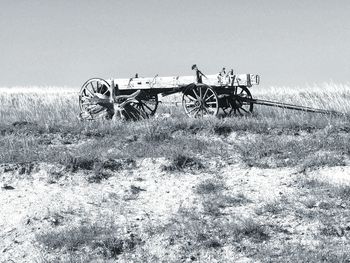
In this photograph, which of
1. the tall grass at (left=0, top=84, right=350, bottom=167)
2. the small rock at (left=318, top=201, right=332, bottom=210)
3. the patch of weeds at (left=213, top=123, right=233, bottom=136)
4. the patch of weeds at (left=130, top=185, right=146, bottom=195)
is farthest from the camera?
the patch of weeds at (left=213, top=123, right=233, bottom=136)

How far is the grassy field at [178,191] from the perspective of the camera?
6.69 metres

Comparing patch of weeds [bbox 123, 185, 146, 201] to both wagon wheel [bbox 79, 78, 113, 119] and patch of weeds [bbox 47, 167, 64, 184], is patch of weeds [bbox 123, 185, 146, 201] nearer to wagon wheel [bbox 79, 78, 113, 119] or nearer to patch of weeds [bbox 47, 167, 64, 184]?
patch of weeds [bbox 47, 167, 64, 184]

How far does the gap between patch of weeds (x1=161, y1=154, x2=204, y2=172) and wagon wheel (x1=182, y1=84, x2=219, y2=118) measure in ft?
11.6

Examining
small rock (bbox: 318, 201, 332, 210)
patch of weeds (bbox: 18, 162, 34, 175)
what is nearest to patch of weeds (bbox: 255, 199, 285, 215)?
small rock (bbox: 318, 201, 332, 210)

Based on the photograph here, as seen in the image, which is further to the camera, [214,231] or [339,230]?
[214,231]

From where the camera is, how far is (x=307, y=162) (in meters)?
9.09

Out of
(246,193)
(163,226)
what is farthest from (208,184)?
(163,226)

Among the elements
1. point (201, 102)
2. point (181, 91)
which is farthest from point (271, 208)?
point (181, 91)

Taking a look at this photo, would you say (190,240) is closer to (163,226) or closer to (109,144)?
(163,226)

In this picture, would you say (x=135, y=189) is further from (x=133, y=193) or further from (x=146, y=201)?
(x=146, y=201)

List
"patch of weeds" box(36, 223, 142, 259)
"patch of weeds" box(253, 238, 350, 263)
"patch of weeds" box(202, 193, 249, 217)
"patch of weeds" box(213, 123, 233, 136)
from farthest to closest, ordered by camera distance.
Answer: "patch of weeds" box(213, 123, 233, 136)
"patch of weeds" box(202, 193, 249, 217)
"patch of weeds" box(36, 223, 142, 259)
"patch of weeds" box(253, 238, 350, 263)

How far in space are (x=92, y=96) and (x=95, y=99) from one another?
60 centimetres

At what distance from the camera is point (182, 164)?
934 cm

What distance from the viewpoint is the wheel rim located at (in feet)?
46.9
